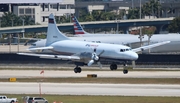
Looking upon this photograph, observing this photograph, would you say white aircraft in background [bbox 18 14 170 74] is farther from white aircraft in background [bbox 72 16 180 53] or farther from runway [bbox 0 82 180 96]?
white aircraft in background [bbox 72 16 180 53]

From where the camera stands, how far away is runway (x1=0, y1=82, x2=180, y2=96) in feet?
263

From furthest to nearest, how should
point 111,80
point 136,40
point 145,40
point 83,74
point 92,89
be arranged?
point 136,40 < point 145,40 < point 83,74 < point 111,80 < point 92,89

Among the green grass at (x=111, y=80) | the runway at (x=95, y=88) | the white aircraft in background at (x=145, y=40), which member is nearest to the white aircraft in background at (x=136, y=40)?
the white aircraft in background at (x=145, y=40)

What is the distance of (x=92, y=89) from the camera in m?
84.2

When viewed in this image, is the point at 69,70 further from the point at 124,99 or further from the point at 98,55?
the point at 124,99

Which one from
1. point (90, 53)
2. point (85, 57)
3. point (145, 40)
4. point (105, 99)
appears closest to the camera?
point (105, 99)

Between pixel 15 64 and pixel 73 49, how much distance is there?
1202 cm

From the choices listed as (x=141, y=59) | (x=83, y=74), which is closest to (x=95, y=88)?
(x=83, y=74)

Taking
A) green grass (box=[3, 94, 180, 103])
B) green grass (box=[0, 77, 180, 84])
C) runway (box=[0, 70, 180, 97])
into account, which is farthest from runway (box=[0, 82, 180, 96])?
green grass (box=[0, 77, 180, 84])

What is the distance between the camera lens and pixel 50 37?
407 feet

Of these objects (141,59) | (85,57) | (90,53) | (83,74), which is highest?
(90,53)

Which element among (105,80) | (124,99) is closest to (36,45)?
(105,80)

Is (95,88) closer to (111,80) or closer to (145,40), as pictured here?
(111,80)

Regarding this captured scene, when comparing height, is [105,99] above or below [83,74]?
above
